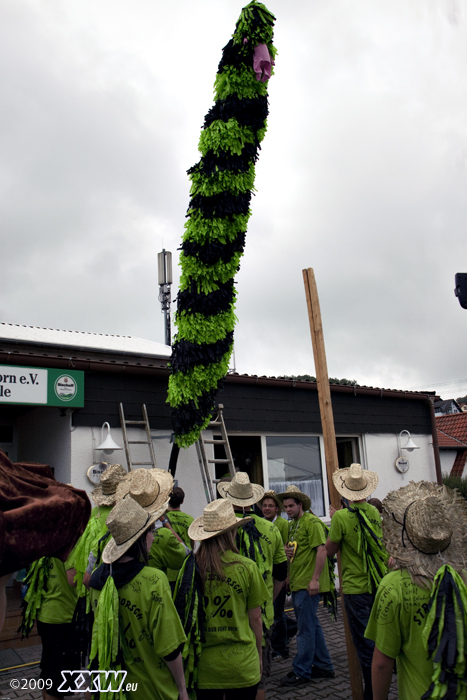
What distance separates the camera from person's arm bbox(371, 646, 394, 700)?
2617 millimetres

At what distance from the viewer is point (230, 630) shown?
10.7ft

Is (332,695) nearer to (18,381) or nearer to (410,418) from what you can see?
(18,381)

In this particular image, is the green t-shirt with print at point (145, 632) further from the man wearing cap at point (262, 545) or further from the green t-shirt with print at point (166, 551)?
the green t-shirt with print at point (166, 551)

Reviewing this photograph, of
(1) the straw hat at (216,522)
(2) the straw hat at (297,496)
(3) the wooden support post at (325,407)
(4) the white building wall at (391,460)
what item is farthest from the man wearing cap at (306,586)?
(4) the white building wall at (391,460)

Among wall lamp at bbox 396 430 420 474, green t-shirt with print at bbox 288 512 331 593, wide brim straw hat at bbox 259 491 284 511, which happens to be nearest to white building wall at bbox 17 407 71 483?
wide brim straw hat at bbox 259 491 284 511

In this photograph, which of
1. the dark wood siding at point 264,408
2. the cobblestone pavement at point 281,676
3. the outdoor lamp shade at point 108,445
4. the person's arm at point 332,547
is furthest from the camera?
Answer: the dark wood siding at point 264,408

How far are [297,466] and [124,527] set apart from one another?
7841 mm

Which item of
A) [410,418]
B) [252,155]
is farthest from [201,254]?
[410,418]

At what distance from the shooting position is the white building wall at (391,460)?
11.4m

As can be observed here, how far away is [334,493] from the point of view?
5.12 metres

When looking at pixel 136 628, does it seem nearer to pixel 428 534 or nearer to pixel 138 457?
pixel 428 534

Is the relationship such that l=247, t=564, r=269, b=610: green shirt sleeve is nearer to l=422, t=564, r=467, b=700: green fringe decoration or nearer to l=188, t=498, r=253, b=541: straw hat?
l=188, t=498, r=253, b=541: straw hat

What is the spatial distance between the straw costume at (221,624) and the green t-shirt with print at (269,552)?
42.1 inches

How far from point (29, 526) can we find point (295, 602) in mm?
5128
